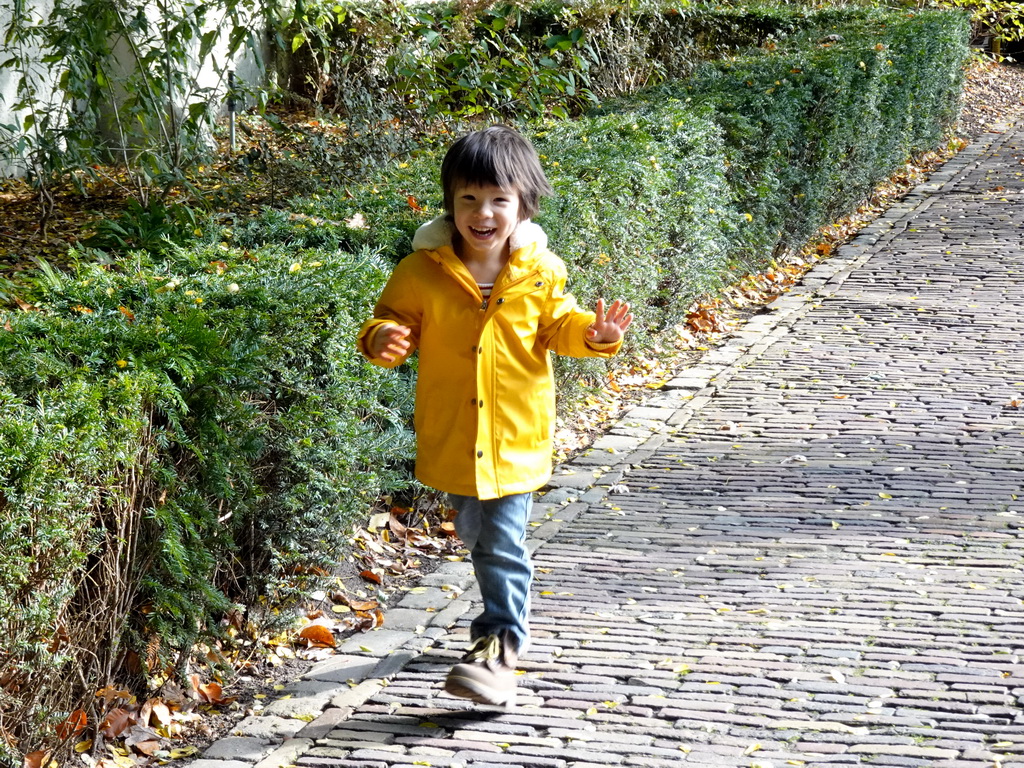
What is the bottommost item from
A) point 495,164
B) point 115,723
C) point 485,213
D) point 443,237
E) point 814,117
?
point 115,723

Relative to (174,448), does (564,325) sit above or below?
above

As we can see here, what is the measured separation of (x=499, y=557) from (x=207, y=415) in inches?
41.5

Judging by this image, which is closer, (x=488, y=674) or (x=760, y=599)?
(x=488, y=674)

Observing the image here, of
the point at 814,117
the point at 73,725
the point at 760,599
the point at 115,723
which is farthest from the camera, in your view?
the point at 814,117

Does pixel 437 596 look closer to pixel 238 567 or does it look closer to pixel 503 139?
pixel 238 567

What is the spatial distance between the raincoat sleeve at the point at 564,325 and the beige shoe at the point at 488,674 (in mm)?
970

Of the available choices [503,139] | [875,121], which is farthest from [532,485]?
[875,121]

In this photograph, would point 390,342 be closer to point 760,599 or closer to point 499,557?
point 499,557

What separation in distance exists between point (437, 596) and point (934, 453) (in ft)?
9.99

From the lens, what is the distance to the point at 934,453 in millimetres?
6391

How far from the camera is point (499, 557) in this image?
3891 millimetres

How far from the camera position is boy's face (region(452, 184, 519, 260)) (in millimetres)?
3707

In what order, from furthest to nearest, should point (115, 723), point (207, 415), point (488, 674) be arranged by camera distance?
1. point (207, 415)
2. point (488, 674)
3. point (115, 723)

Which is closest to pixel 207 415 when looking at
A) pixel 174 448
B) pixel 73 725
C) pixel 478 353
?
pixel 174 448
